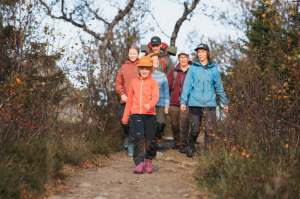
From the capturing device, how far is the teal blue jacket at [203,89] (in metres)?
6.01

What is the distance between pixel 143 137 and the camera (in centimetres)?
Answer: 498

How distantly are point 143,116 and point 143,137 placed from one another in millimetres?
363

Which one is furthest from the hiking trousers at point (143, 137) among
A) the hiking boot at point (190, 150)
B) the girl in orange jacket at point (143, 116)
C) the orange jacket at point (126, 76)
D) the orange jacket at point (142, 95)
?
the hiking boot at point (190, 150)

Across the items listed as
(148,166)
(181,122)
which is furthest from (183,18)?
(148,166)

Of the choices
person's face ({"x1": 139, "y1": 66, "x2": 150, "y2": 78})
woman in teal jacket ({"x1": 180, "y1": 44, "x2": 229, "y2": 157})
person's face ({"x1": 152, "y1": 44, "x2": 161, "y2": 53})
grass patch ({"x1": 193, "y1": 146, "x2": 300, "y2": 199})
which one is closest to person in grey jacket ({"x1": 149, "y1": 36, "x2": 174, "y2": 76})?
person's face ({"x1": 152, "y1": 44, "x2": 161, "y2": 53})

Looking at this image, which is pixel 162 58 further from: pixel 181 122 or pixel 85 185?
pixel 85 185

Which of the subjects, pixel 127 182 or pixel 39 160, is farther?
pixel 127 182

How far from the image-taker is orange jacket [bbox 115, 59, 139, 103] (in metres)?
6.40

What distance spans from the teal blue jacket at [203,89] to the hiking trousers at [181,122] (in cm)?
88

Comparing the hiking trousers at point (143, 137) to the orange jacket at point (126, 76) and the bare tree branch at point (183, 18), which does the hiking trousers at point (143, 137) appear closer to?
the orange jacket at point (126, 76)

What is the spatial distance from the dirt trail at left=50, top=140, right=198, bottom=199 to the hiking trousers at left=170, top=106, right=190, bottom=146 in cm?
115

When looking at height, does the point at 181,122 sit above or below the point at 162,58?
below

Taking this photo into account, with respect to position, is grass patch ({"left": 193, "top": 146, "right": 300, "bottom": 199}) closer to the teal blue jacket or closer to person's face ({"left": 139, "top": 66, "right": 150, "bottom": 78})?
person's face ({"left": 139, "top": 66, "right": 150, "bottom": 78})

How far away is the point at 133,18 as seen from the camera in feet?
Answer: 39.5
